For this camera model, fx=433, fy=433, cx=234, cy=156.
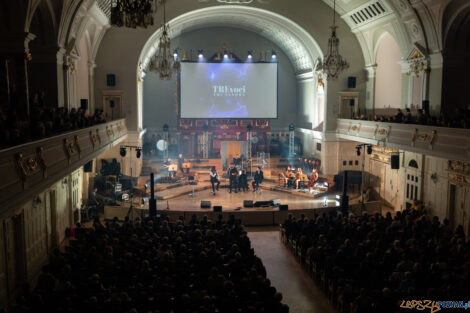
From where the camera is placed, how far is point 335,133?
30031 mm

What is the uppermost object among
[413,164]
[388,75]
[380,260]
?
[388,75]

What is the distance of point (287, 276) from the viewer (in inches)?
587

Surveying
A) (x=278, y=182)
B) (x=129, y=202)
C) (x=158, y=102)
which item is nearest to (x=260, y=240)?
(x=129, y=202)

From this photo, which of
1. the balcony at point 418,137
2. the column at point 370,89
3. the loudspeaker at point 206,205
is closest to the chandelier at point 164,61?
the loudspeaker at point 206,205

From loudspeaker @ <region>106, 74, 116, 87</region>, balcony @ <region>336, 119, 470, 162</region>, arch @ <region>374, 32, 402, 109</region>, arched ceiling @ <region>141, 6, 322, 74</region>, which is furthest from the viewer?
arched ceiling @ <region>141, 6, 322, 74</region>


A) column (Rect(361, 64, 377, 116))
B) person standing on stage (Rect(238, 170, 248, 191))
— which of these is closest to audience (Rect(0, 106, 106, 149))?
person standing on stage (Rect(238, 170, 248, 191))

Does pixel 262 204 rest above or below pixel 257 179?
below

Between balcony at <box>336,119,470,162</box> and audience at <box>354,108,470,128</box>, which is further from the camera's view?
audience at <box>354,108,470,128</box>

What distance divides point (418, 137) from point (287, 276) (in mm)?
8946

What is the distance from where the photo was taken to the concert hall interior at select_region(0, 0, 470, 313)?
1016 centimetres

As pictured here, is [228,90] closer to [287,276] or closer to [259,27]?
[259,27]

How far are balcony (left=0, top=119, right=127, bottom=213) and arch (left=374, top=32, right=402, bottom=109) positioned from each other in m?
19.7

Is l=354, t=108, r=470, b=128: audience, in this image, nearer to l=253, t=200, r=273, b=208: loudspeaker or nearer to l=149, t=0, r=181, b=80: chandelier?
l=253, t=200, r=273, b=208: loudspeaker

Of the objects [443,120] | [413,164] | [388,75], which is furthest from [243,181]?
[388,75]
